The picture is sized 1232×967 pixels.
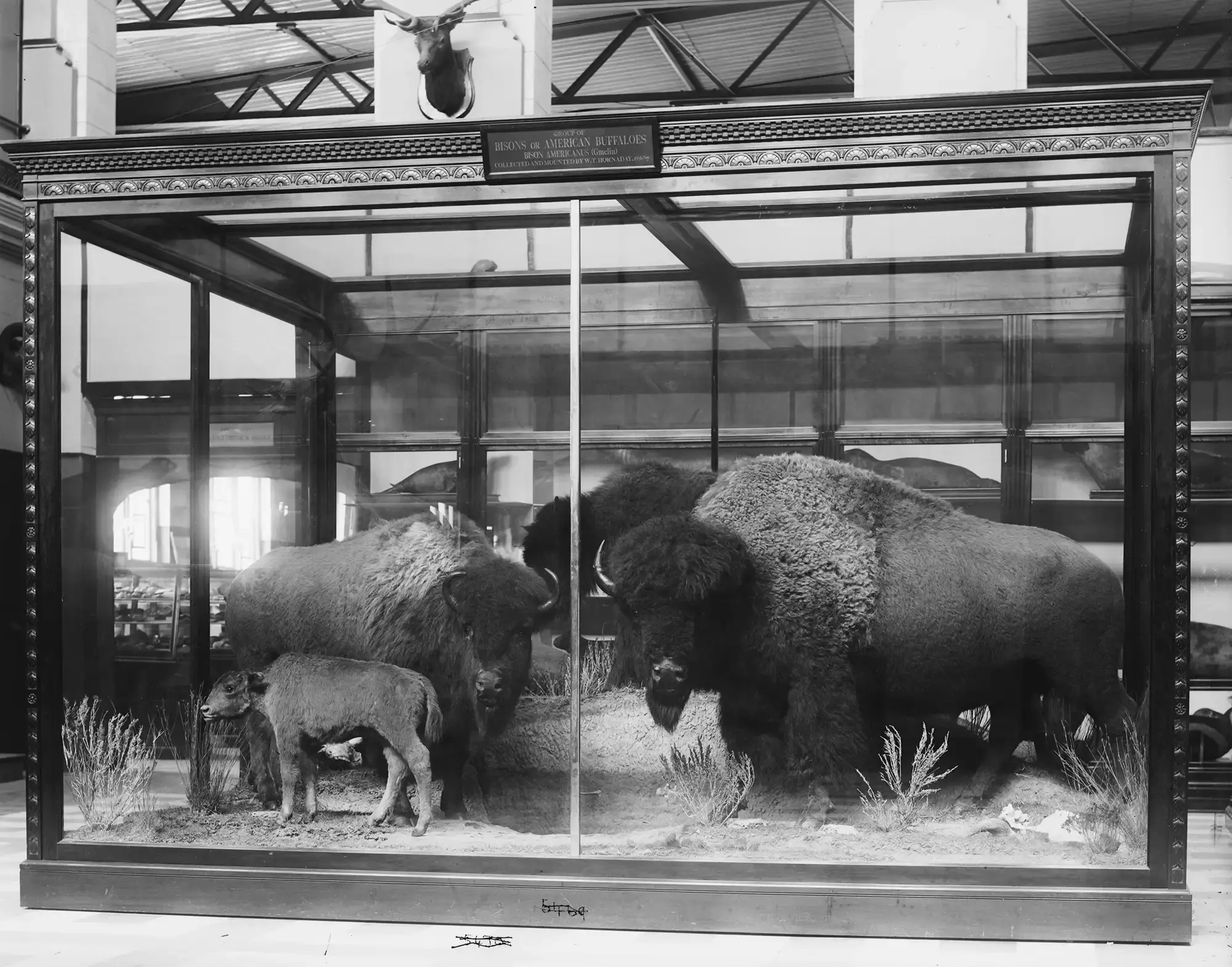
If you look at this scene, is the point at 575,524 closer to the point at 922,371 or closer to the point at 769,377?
the point at 769,377


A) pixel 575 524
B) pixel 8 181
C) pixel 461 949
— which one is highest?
pixel 8 181

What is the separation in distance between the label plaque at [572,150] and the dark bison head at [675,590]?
1.67 m

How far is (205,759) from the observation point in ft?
20.2

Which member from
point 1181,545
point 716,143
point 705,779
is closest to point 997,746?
point 1181,545

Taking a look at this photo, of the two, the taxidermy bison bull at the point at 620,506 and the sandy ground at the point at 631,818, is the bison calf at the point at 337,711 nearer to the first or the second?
the sandy ground at the point at 631,818

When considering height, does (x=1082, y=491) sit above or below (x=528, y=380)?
below

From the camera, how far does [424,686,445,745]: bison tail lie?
5902 mm

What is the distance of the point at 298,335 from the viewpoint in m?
6.27

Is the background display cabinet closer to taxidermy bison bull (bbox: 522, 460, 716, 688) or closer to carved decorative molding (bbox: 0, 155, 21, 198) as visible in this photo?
taxidermy bison bull (bbox: 522, 460, 716, 688)

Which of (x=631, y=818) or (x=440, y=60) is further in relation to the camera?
(x=440, y=60)

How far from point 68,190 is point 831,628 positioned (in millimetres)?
4287

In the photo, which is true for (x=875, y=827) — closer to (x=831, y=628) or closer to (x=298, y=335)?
(x=831, y=628)

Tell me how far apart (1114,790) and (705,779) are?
182 centimetres

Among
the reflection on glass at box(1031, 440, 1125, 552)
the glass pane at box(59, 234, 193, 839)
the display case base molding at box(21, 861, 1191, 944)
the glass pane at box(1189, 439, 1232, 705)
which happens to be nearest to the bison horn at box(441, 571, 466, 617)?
the display case base molding at box(21, 861, 1191, 944)
